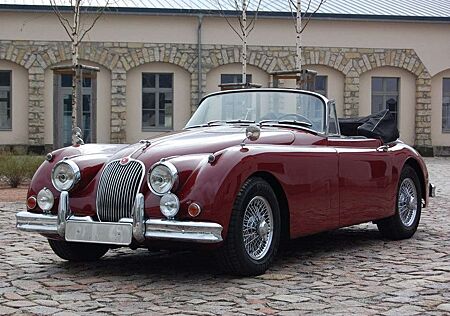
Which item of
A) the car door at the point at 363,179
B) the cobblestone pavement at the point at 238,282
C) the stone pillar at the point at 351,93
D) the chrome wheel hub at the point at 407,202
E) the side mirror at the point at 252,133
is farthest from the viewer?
the stone pillar at the point at 351,93

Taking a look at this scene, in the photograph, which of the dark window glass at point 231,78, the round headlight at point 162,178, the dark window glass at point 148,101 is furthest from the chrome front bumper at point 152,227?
the dark window glass at point 231,78

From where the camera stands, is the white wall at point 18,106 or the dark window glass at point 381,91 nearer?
the white wall at point 18,106

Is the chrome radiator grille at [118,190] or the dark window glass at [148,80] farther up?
the dark window glass at [148,80]

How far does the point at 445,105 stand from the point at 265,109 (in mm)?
22640

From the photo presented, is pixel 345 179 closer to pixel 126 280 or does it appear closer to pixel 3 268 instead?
pixel 126 280

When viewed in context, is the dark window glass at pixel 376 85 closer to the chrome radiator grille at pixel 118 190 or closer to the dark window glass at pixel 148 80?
the dark window glass at pixel 148 80

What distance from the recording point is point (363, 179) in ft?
23.4

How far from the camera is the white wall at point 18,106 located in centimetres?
2558

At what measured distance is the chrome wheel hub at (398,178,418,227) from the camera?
26.1ft

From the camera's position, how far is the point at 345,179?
687 centimetres

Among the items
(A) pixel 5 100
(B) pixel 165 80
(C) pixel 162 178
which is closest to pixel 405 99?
(B) pixel 165 80

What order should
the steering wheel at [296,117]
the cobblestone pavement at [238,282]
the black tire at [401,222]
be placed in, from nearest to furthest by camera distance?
the cobblestone pavement at [238,282] → the steering wheel at [296,117] → the black tire at [401,222]

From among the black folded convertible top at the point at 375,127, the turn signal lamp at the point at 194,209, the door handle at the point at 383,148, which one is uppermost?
the black folded convertible top at the point at 375,127

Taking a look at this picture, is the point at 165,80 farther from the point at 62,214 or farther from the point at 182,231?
the point at 182,231
